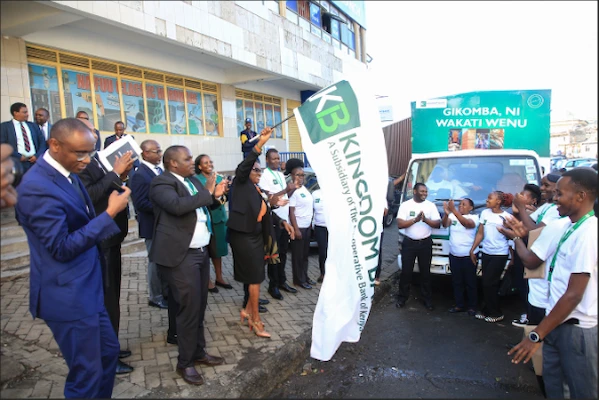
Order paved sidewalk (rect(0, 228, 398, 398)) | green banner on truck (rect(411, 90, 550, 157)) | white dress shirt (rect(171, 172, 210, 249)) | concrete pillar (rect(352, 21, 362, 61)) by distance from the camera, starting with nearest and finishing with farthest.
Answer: paved sidewalk (rect(0, 228, 398, 398)) < white dress shirt (rect(171, 172, 210, 249)) < green banner on truck (rect(411, 90, 550, 157)) < concrete pillar (rect(352, 21, 362, 61))

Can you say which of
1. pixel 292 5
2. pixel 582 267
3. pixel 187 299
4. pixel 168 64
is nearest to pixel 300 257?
pixel 187 299

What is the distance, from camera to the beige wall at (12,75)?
7.37 meters

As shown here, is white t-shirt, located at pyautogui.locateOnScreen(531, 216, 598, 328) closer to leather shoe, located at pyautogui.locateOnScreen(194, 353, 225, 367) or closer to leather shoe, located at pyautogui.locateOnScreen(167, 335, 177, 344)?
leather shoe, located at pyautogui.locateOnScreen(194, 353, 225, 367)

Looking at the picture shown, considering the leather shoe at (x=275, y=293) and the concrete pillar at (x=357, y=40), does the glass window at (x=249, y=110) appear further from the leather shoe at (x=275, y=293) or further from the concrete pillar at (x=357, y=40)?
the leather shoe at (x=275, y=293)

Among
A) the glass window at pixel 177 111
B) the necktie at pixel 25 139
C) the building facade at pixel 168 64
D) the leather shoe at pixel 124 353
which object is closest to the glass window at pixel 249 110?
the building facade at pixel 168 64

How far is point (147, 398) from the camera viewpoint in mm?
2965

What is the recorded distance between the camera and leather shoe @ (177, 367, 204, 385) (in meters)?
3.17

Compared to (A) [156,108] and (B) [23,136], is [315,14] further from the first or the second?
(B) [23,136]

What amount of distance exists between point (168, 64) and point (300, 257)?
25.3 ft

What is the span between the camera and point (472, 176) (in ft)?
20.3

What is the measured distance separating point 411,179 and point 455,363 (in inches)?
126

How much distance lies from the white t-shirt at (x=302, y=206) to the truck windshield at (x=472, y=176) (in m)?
1.64

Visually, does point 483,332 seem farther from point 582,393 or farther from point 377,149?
point 377,149

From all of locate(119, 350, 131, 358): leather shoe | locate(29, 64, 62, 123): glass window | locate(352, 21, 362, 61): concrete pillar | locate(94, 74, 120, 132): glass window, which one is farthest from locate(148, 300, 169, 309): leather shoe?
locate(352, 21, 362, 61): concrete pillar
